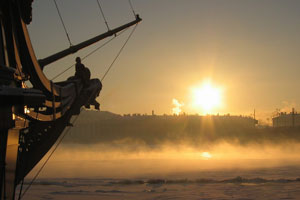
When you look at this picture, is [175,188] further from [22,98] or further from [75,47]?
[22,98]

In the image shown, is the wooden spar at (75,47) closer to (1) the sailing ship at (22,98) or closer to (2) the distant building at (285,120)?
(1) the sailing ship at (22,98)

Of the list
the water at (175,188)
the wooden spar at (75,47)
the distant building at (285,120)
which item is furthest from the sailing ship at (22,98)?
the distant building at (285,120)

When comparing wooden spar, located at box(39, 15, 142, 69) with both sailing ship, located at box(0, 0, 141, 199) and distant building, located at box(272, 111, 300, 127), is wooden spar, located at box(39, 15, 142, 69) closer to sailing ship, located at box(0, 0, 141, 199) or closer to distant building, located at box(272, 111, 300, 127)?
sailing ship, located at box(0, 0, 141, 199)

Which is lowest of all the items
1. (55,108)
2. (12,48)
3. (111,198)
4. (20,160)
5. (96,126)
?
(111,198)

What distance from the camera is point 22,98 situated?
26.5ft

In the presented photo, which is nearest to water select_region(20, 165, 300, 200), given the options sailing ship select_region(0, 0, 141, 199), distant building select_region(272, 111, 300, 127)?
sailing ship select_region(0, 0, 141, 199)

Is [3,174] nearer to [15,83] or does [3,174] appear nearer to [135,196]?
[15,83]

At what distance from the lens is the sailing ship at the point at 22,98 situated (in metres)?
8.63

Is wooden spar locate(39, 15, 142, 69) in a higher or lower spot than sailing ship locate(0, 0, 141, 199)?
higher

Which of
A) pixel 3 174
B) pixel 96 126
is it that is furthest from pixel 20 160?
pixel 96 126

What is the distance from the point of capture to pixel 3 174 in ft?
31.6

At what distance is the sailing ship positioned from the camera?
863 cm

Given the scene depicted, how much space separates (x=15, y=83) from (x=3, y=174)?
68.0 inches

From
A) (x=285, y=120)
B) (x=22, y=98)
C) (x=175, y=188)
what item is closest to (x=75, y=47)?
(x=22, y=98)
